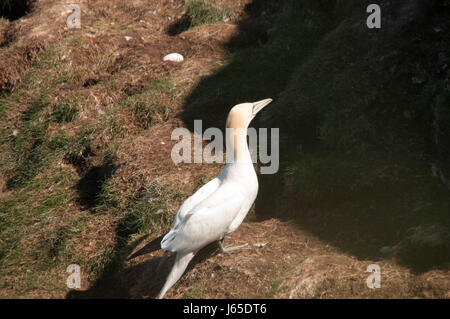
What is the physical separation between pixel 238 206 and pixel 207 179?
1.31m

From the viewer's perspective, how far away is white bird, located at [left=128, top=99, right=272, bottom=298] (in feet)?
12.1

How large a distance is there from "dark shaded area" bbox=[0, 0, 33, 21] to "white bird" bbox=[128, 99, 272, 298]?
268 inches

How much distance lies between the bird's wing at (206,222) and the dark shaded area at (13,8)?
279 inches

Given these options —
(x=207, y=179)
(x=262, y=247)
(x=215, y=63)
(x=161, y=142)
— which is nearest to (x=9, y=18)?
(x=215, y=63)

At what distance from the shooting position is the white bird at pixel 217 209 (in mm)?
3688

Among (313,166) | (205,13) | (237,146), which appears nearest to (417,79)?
(313,166)

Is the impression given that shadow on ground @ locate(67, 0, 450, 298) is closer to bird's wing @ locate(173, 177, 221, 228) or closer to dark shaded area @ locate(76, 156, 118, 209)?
bird's wing @ locate(173, 177, 221, 228)

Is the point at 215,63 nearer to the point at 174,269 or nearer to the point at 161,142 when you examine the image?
the point at 161,142

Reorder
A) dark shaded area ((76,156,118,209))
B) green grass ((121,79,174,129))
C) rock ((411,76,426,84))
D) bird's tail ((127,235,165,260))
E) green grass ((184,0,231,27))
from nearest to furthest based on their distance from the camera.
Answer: bird's tail ((127,235,165,260)) → rock ((411,76,426,84)) → dark shaded area ((76,156,118,209)) → green grass ((121,79,174,129)) → green grass ((184,0,231,27))

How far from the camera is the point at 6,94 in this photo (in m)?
7.29

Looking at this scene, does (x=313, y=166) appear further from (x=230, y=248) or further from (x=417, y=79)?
(x=417, y=79)

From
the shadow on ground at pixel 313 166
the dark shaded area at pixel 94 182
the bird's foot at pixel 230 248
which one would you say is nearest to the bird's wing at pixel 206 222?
the bird's foot at pixel 230 248

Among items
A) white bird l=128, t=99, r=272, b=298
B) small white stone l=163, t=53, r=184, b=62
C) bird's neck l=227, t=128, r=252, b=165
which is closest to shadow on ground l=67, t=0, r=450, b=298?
white bird l=128, t=99, r=272, b=298

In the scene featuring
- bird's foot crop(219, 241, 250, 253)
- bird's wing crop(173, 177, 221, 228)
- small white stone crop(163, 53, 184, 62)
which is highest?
bird's wing crop(173, 177, 221, 228)
